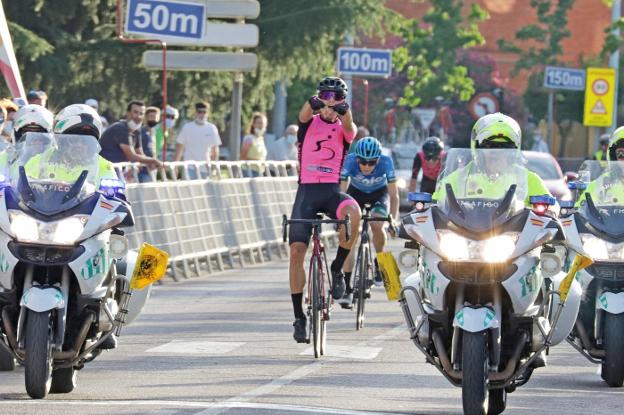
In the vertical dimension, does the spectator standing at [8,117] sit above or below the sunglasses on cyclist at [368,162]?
above

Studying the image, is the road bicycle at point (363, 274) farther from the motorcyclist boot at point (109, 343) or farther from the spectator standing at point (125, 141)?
the spectator standing at point (125, 141)

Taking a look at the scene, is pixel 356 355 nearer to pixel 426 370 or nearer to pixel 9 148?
pixel 426 370

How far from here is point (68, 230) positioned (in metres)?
10.7

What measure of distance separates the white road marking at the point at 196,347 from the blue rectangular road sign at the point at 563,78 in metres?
30.8

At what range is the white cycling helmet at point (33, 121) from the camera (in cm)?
1197

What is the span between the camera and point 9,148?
38.1 ft

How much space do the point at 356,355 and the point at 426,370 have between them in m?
0.87

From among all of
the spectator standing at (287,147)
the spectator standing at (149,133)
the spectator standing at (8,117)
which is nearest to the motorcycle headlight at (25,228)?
the spectator standing at (8,117)

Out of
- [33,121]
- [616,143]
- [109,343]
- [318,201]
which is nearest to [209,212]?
[318,201]

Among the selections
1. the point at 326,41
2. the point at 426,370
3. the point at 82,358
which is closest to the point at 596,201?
the point at 426,370

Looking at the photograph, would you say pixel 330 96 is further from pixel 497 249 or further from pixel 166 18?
pixel 166 18

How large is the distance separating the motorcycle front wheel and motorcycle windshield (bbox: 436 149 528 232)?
7.22ft

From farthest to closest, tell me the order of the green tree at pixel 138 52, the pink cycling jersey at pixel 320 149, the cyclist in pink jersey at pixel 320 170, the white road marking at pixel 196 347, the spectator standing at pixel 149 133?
the green tree at pixel 138 52
the spectator standing at pixel 149 133
the pink cycling jersey at pixel 320 149
the cyclist in pink jersey at pixel 320 170
the white road marking at pixel 196 347

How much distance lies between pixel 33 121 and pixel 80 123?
0.34m
